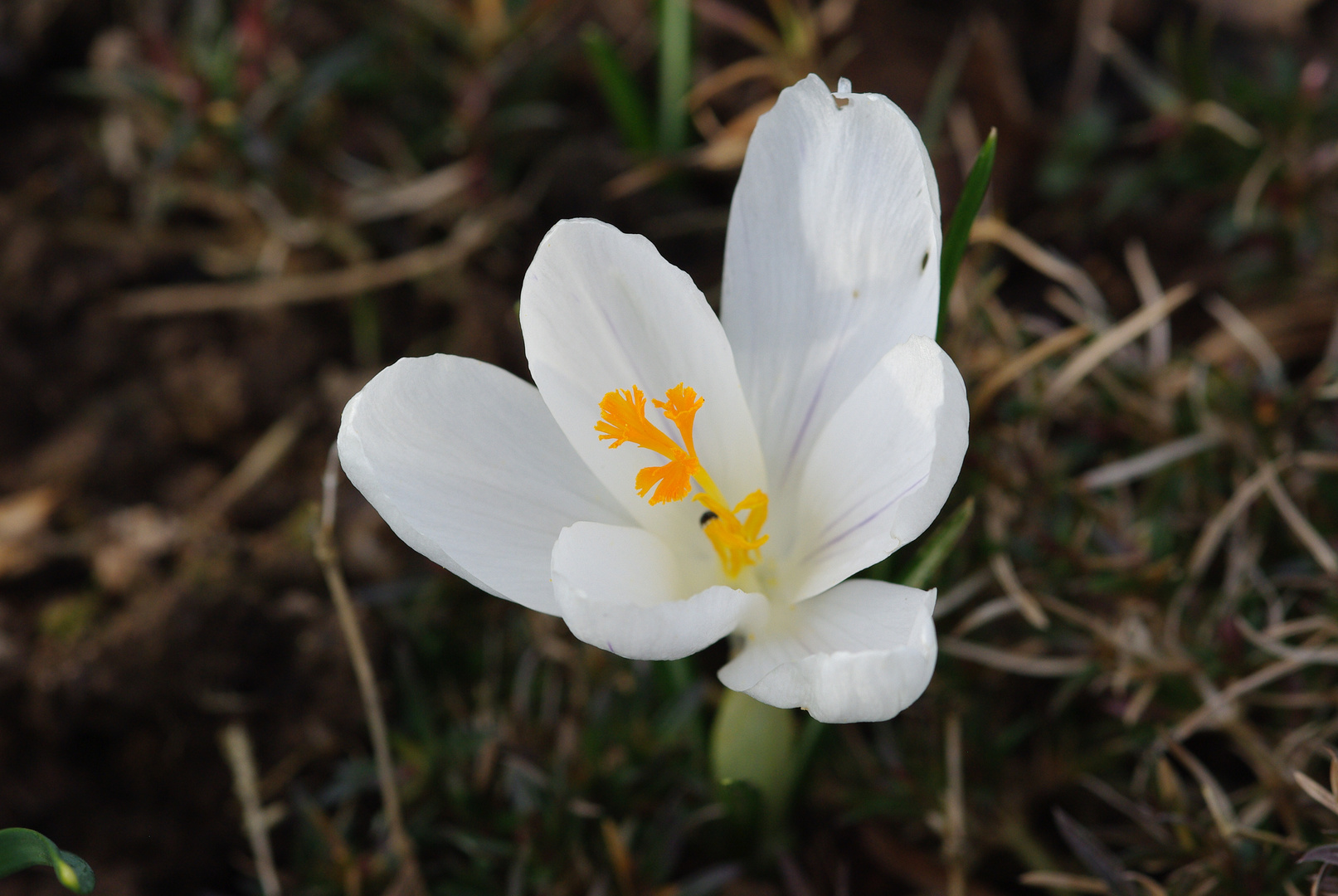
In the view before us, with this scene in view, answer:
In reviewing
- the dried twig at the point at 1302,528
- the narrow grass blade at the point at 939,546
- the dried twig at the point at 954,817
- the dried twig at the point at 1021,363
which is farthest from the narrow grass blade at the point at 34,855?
the dried twig at the point at 1302,528

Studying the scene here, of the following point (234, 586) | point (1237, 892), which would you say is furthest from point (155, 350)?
point (1237, 892)

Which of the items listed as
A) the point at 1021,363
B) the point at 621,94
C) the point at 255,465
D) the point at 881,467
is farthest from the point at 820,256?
the point at 255,465

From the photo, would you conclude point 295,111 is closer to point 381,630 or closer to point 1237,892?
point 381,630

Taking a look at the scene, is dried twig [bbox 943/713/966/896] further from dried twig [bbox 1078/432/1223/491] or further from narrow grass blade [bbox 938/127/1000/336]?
narrow grass blade [bbox 938/127/1000/336]

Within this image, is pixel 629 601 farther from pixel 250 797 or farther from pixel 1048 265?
pixel 1048 265

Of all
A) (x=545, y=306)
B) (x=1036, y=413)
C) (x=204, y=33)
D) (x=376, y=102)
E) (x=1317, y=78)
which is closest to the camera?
(x=545, y=306)

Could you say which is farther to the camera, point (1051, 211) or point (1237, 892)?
point (1051, 211)

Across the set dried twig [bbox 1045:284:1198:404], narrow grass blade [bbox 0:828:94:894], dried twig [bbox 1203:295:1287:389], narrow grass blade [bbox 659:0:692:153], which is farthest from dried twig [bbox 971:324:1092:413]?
narrow grass blade [bbox 0:828:94:894]
